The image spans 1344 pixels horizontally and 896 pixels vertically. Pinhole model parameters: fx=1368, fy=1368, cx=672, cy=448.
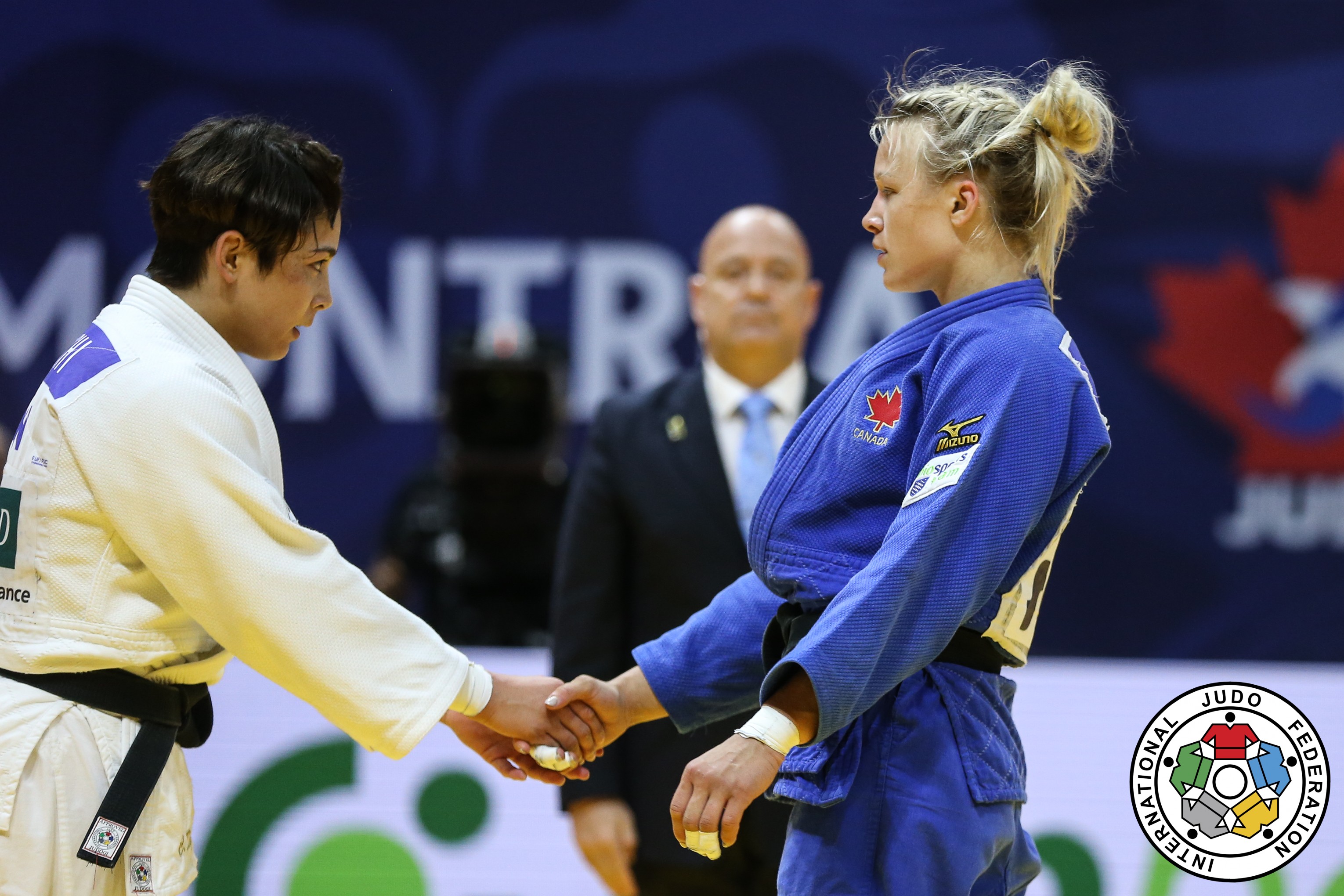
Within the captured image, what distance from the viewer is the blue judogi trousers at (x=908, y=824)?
5.58 ft

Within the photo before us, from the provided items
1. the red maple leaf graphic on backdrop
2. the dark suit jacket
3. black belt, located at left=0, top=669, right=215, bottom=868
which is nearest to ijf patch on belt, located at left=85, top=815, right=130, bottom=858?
black belt, located at left=0, top=669, right=215, bottom=868

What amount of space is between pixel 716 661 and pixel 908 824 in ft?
1.46

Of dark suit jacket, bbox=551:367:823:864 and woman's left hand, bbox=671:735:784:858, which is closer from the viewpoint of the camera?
woman's left hand, bbox=671:735:784:858

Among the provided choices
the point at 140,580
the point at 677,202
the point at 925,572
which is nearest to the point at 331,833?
the point at 140,580

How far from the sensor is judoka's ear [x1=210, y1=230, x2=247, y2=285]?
204 centimetres

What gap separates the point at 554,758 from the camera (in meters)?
2.32

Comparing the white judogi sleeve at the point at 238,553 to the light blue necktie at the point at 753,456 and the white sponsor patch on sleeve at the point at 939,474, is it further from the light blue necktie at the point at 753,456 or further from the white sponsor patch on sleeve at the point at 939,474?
the light blue necktie at the point at 753,456

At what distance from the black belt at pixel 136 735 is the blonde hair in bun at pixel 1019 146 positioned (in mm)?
1308

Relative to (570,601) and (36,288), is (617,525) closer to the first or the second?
(570,601)

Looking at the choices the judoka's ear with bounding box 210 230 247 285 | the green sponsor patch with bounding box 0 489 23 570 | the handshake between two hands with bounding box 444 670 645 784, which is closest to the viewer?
the green sponsor patch with bounding box 0 489 23 570

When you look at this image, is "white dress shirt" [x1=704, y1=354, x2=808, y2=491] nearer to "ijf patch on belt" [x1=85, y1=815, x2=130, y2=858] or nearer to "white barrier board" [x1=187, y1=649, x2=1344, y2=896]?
"white barrier board" [x1=187, y1=649, x2=1344, y2=896]

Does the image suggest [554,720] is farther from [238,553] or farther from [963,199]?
[963,199]

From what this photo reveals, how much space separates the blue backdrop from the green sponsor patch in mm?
3389

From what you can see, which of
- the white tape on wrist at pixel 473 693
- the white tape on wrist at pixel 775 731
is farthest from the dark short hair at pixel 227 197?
the white tape on wrist at pixel 775 731
